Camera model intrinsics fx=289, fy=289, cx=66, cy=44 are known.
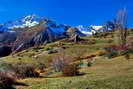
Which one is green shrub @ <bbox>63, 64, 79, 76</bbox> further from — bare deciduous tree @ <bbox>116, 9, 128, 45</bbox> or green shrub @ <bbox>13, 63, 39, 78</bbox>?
bare deciduous tree @ <bbox>116, 9, 128, 45</bbox>

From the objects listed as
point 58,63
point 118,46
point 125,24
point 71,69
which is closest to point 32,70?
point 71,69

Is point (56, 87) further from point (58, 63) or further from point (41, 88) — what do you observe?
point (58, 63)

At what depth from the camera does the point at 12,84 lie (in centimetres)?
2995

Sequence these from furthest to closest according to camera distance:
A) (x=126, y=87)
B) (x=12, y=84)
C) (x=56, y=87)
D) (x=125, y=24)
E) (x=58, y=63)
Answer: (x=125, y=24) → (x=58, y=63) → (x=12, y=84) → (x=56, y=87) → (x=126, y=87)

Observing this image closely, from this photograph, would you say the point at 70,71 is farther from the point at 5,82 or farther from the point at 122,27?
the point at 122,27

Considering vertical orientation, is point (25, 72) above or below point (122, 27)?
A: below

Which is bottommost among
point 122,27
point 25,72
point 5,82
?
point 5,82

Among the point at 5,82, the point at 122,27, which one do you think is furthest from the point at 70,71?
the point at 122,27

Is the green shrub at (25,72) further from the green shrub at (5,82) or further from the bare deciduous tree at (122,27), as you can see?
the bare deciduous tree at (122,27)

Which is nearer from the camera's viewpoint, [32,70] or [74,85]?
[74,85]

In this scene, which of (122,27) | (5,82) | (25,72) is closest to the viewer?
(5,82)

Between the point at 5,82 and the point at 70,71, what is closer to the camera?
the point at 5,82

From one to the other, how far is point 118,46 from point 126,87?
4839 centimetres

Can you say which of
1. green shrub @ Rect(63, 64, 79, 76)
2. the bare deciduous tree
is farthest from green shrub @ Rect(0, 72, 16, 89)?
the bare deciduous tree
